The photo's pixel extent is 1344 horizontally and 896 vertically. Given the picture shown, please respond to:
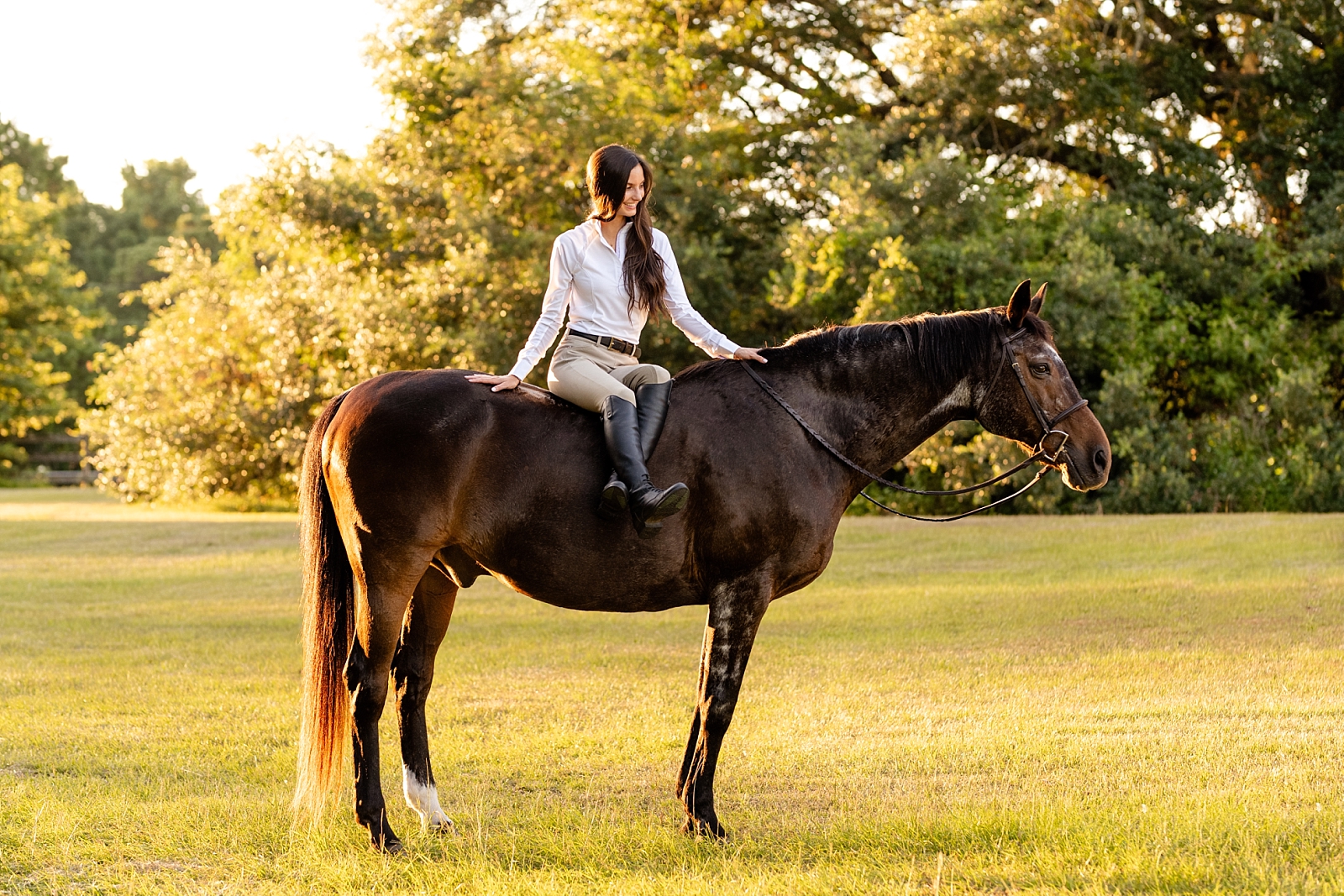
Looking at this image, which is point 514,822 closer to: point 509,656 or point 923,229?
point 509,656

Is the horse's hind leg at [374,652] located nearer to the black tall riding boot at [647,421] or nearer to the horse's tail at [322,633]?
the horse's tail at [322,633]

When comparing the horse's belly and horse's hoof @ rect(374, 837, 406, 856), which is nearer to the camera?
horse's hoof @ rect(374, 837, 406, 856)

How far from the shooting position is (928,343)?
505 cm

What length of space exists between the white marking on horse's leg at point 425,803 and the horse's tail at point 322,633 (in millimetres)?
282

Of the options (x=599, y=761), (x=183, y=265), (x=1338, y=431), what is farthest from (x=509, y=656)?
(x=183, y=265)

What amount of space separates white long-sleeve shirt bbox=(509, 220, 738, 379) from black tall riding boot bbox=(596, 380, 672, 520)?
10.2 inches

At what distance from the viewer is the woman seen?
4.79 meters

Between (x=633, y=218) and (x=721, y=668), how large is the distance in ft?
6.01

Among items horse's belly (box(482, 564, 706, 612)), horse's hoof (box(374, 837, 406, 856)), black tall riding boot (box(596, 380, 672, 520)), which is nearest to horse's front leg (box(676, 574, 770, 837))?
horse's belly (box(482, 564, 706, 612))

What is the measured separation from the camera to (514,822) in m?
5.14

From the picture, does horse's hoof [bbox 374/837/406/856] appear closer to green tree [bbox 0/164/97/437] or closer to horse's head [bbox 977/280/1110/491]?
horse's head [bbox 977/280/1110/491]

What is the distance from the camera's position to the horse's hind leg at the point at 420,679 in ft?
16.4

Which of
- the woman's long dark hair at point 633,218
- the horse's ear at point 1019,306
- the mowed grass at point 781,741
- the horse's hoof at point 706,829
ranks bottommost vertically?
the mowed grass at point 781,741

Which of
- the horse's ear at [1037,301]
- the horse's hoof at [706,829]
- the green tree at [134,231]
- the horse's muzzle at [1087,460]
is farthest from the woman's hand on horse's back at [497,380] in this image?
the green tree at [134,231]
